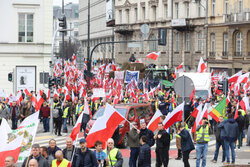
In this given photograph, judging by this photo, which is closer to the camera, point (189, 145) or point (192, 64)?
point (189, 145)

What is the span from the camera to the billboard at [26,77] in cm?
3800

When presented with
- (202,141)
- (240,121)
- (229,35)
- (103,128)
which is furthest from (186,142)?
(229,35)

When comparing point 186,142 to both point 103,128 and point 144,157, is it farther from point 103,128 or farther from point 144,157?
point 103,128

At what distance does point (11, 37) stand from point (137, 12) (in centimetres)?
3703

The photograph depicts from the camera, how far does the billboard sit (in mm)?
38000

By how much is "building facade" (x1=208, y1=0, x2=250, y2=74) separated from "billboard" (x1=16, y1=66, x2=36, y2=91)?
68.3 feet

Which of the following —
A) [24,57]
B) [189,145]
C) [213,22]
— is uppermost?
[213,22]

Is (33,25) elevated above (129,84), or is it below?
above

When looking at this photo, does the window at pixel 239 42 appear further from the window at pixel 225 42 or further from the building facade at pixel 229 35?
the window at pixel 225 42

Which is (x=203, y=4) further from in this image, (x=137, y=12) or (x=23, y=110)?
(x=23, y=110)

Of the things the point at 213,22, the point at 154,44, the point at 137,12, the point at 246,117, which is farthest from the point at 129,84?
the point at 137,12

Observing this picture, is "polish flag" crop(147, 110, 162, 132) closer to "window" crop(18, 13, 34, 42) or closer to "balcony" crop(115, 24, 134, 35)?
"window" crop(18, 13, 34, 42)

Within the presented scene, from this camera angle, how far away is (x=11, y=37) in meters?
38.9

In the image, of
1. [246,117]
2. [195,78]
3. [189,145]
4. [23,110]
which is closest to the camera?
[189,145]
